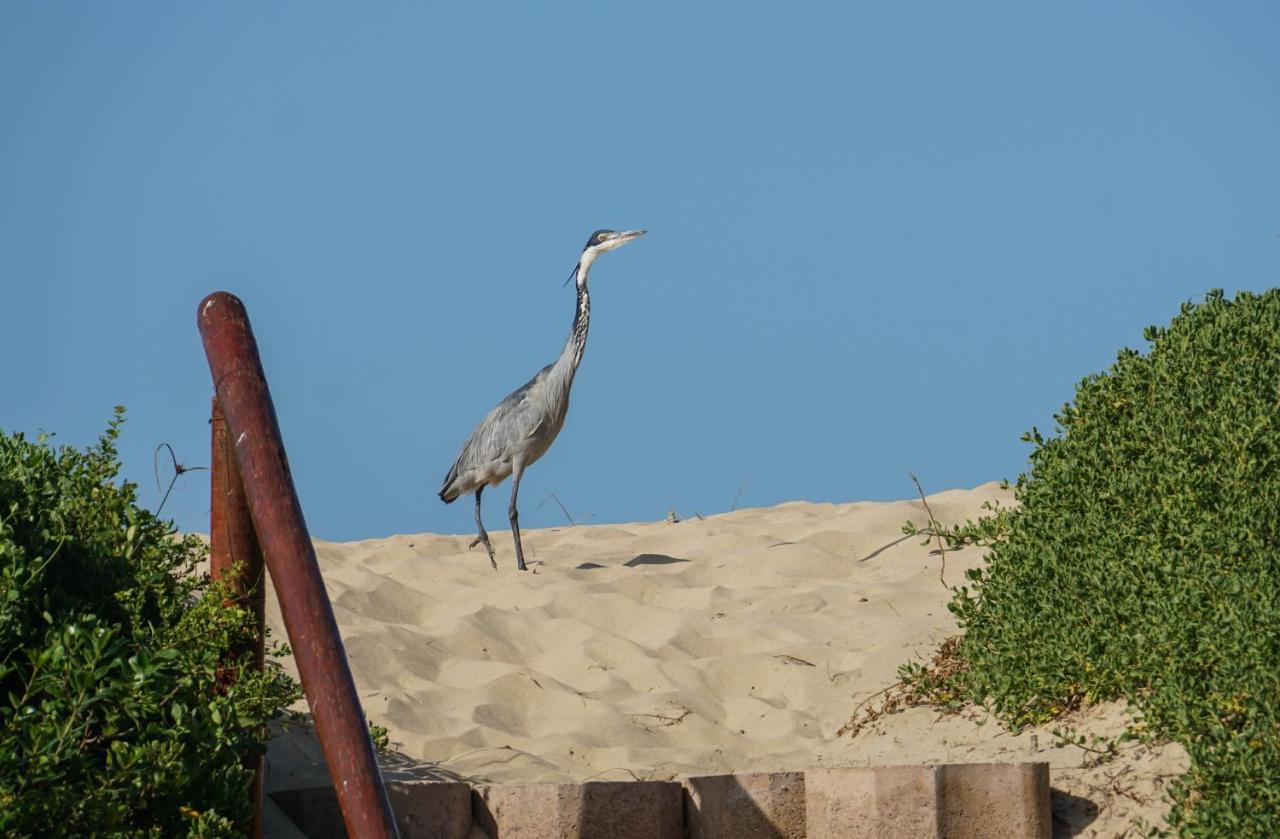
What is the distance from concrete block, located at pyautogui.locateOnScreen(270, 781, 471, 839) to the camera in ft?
11.3

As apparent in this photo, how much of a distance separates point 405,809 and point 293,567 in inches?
50.5

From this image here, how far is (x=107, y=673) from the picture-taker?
8.20ft

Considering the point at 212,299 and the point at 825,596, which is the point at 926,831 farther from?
the point at 825,596

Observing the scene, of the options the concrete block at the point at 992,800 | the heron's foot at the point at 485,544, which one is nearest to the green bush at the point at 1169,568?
the concrete block at the point at 992,800

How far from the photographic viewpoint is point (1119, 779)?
3811mm

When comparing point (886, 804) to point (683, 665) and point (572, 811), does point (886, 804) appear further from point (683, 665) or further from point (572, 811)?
point (683, 665)

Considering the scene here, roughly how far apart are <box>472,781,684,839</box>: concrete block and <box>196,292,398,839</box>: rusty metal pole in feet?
4.09

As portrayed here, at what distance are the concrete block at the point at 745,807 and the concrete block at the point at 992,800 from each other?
0.42 metres

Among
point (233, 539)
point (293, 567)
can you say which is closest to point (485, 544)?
point (233, 539)

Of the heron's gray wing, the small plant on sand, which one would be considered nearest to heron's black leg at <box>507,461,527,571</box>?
the heron's gray wing

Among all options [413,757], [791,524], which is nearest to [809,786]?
[413,757]

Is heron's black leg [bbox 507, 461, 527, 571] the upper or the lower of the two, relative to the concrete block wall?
upper

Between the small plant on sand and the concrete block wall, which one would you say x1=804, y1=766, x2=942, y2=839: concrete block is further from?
the small plant on sand

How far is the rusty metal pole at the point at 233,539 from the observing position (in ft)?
9.37
